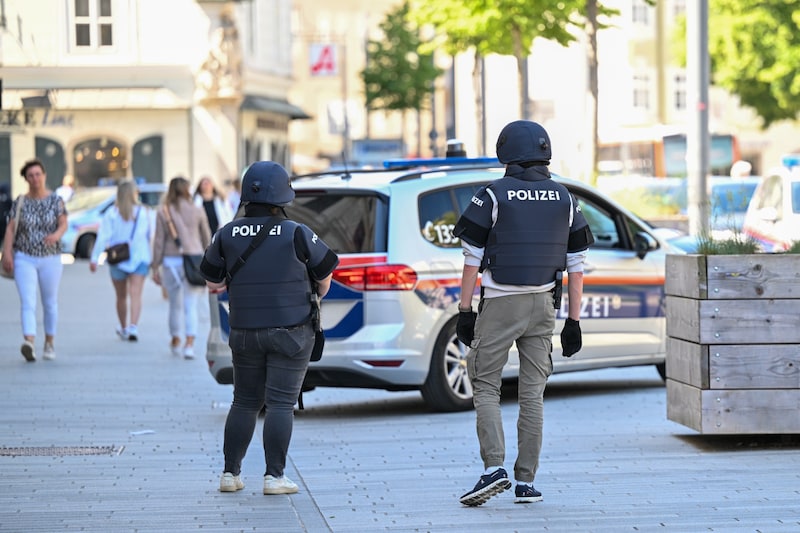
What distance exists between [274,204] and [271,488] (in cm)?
132

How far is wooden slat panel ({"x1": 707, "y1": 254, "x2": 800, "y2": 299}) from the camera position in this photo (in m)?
9.48

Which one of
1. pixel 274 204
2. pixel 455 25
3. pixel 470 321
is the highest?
pixel 455 25

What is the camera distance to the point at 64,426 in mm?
11062

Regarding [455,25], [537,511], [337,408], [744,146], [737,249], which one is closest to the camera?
[537,511]

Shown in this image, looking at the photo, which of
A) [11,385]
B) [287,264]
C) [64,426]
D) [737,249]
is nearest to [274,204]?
[287,264]

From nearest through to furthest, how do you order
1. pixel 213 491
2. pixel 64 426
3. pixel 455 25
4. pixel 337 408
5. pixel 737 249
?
pixel 213 491
pixel 737 249
pixel 64 426
pixel 337 408
pixel 455 25

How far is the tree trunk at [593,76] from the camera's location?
2448 centimetres

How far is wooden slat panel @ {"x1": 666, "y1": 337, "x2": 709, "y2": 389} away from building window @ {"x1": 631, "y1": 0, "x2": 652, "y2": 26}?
60.6m

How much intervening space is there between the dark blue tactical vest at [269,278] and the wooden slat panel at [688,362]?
2459 mm

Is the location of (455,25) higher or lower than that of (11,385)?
higher

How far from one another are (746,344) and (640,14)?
2471 inches

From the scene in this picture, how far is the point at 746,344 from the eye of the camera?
9461 mm

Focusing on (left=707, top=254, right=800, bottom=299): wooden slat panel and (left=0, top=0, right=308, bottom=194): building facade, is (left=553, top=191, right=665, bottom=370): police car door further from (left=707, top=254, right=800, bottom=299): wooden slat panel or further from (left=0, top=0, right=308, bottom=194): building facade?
(left=0, top=0, right=308, bottom=194): building facade

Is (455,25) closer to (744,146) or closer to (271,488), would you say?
(271,488)
